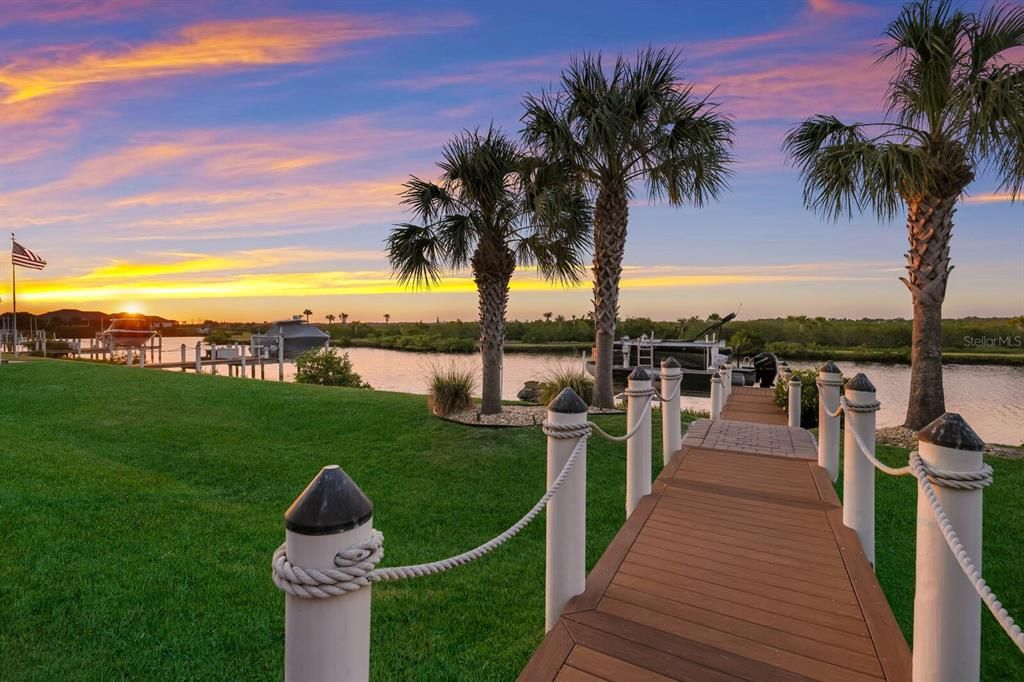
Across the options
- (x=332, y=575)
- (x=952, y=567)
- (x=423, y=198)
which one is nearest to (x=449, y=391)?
(x=423, y=198)

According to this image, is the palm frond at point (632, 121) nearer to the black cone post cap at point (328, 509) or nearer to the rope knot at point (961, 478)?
the rope knot at point (961, 478)

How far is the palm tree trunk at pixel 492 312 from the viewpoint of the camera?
1041 cm

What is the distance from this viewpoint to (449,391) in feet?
34.5

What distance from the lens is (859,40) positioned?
9711 millimetres

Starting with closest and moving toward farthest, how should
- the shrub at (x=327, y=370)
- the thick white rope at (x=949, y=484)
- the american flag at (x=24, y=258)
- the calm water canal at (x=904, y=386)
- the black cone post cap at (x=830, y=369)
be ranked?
1. the thick white rope at (x=949, y=484)
2. the black cone post cap at (x=830, y=369)
3. the calm water canal at (x=904, y=386)
4. the shrub at (x=327, y=370)
5. the american flag at (x=24, y=258)

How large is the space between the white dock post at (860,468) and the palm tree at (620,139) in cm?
658

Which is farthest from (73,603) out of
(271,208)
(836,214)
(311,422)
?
(271,208)

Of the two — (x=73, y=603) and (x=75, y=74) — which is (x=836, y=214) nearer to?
(x=73, y=603)

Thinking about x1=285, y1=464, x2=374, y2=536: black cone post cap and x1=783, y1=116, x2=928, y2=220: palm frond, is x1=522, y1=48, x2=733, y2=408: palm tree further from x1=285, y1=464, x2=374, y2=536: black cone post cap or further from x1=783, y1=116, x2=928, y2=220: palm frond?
x1=285, y1=464, x2=374, y2=536: black cone post cap

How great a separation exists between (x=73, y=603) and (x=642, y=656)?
4.00 m

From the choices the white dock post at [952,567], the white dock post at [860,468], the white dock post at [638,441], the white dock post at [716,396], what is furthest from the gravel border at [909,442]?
the white dock post at [952,567]

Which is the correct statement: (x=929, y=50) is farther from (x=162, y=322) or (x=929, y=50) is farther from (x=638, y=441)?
(x=162, y=322)

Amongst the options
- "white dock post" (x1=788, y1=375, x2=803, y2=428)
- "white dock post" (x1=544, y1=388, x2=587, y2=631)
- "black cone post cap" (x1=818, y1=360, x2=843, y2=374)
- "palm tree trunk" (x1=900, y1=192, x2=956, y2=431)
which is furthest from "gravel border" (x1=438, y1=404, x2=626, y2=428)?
"white dock post" (x1=544, y1=388, x2=587, y2=631)

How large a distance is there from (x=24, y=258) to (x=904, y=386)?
40513 mm
